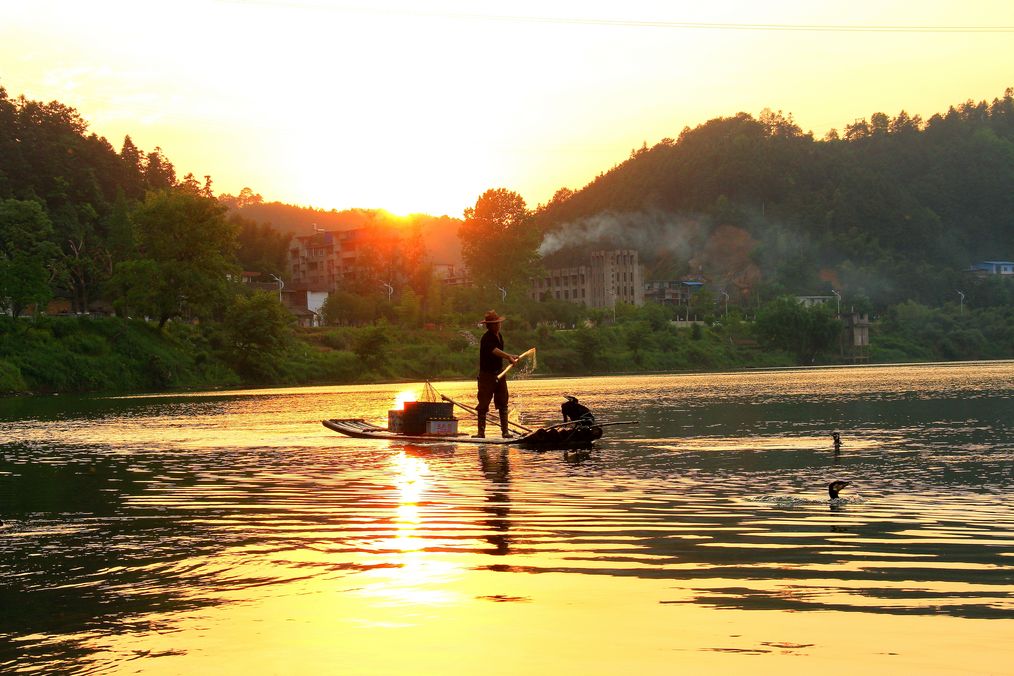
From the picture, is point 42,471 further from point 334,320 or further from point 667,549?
point 334,320

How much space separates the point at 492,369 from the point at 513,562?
16.0 meters

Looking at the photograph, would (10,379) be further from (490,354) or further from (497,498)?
(497,498)

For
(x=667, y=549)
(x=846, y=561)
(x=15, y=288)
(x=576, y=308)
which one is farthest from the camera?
(x=576, y=308)

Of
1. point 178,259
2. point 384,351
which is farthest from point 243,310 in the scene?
point 384,351

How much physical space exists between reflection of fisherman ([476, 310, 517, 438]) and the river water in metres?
1.65

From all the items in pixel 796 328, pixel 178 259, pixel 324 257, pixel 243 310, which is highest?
pixel 324 257

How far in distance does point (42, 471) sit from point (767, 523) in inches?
672

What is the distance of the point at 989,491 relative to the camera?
1767cm

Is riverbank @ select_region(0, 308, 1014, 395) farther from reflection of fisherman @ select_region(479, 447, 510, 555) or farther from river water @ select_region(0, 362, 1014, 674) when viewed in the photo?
river water @ select_region(0, 362, 1014, 674)

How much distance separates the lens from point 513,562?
38.2 feet

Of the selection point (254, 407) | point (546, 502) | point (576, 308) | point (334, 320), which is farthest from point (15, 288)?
point (576, 308)

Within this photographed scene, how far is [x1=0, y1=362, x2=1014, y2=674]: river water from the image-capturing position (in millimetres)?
8172

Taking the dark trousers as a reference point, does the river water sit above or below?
below

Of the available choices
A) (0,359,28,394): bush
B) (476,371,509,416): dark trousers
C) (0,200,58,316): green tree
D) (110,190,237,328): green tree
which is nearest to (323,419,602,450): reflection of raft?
(476,371,509,416): dark trousers
